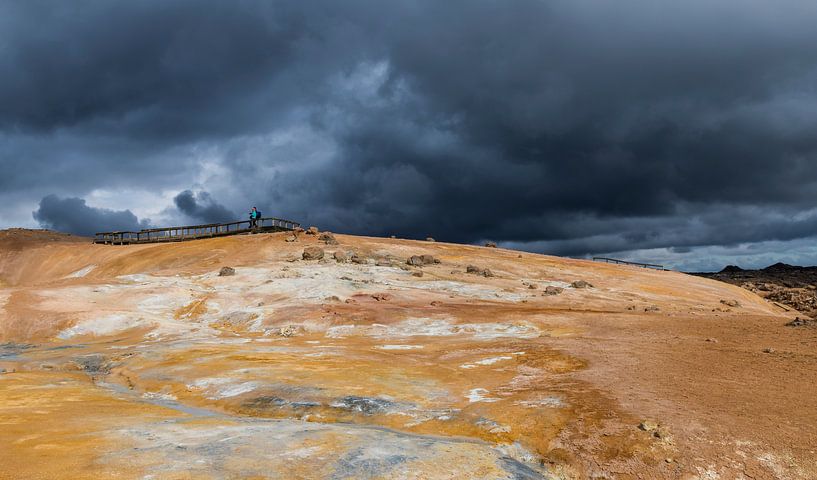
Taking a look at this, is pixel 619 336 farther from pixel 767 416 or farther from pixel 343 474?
pixel 343 474

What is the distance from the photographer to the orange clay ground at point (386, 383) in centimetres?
1097

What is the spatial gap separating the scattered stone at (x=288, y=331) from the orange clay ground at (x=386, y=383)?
0.13m

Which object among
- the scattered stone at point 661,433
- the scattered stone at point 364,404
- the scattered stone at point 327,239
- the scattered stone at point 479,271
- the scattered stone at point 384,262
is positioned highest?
the scattered stone at point 327,239

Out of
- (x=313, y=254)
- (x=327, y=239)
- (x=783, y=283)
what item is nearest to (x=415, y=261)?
(x=313, y=254)

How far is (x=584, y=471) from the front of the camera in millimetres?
11445

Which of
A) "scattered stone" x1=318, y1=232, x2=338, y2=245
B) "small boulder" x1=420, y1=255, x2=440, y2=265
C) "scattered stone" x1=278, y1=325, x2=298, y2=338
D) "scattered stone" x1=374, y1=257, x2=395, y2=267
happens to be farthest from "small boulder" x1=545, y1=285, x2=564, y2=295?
"scattered stone" x1=318, y1=232, x2=338, y2=245

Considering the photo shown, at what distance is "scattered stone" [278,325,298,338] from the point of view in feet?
100

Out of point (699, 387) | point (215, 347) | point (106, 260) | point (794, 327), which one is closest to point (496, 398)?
point (699, 387)

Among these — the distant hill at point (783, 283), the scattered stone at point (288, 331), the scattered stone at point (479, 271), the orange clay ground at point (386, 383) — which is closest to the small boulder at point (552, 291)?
the orange clay ground at point (386, 383)

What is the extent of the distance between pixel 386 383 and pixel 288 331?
556 inches

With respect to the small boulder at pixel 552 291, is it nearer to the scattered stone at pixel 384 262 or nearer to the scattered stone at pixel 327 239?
the scattered stone at pixel 384 262

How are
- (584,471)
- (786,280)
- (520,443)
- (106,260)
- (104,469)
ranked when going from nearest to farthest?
(104,469) < (584,471) < (520,443) < (106,260) < (786,280)

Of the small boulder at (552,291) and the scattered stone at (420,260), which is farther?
the scattered stone at (420,260)

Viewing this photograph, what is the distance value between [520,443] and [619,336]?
1530cm
